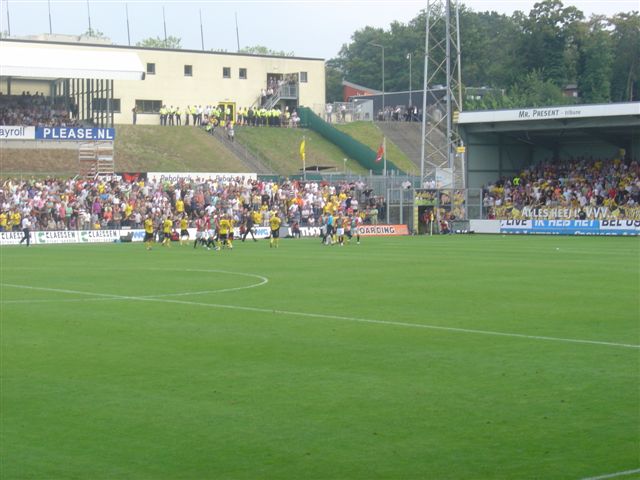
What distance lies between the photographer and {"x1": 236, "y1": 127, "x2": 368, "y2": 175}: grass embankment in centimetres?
8225

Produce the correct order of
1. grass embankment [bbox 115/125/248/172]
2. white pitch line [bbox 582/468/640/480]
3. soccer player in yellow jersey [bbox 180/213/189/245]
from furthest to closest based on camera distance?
grass embankment [bbox 115/125/248/172] → soccer player in yellow jersey [bbox 180/213/189/245] → white pitch line [bbox 582/468/640/480]

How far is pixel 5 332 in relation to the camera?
1850 cm

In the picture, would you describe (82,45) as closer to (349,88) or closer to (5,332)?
(349,88)

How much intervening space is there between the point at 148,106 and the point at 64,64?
69.4ft

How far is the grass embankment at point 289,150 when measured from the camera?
3238 inches

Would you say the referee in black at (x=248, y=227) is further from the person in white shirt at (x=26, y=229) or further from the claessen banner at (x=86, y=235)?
the person in white shirt at (x=26, y=229)

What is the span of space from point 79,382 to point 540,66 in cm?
10151

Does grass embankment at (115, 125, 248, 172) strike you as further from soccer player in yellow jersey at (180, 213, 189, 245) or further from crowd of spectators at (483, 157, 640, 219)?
soccer player in yellow jersey at (180, 213, 189, 245)

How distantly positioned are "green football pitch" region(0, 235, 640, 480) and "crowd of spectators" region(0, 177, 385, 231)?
27961 mm

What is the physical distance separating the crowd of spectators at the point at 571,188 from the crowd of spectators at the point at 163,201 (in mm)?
7974

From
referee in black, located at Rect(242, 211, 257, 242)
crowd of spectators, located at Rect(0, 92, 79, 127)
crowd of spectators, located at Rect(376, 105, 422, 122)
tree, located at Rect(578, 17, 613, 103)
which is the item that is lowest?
referee in black, located at Rect(242, 211, 257, 242)

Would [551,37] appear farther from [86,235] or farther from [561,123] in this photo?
[86,235]

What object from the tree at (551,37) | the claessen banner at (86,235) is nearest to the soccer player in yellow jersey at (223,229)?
the claessen banner at (86,235)

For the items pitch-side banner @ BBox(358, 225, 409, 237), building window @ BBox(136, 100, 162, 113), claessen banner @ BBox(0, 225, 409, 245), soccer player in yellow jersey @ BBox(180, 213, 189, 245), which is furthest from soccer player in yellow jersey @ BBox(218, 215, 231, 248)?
building window @ BBox(136, 100, 162, 113)
